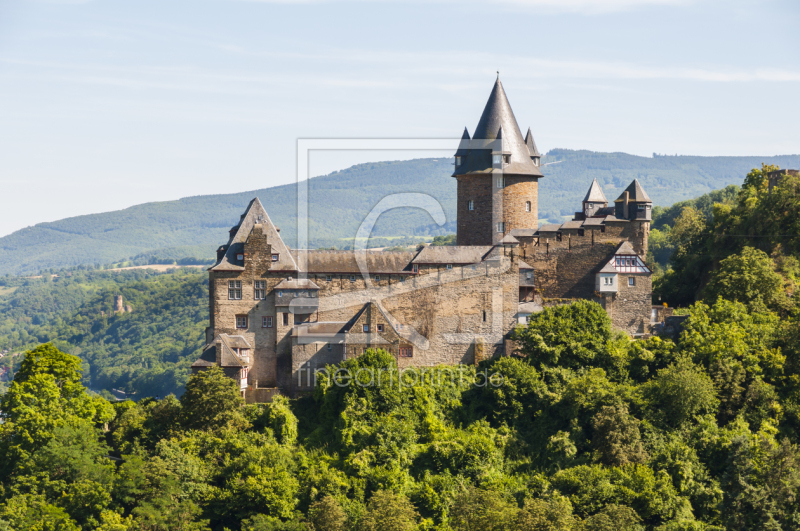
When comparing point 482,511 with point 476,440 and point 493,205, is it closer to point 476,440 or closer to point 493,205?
point 476,440

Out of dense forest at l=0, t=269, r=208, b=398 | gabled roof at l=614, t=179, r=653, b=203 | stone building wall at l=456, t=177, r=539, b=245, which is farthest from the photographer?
dense forest at l=0, t=269, r=208, b=398

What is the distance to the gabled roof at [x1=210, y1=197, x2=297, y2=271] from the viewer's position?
50.9 meters

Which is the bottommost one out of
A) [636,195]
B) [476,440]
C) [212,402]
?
[476,440]

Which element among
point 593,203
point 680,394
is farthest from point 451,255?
point 680,394

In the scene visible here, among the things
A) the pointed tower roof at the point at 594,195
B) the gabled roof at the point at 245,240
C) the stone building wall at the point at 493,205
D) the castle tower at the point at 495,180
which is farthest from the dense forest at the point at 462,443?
the pointed tower roof at the point at 594,195

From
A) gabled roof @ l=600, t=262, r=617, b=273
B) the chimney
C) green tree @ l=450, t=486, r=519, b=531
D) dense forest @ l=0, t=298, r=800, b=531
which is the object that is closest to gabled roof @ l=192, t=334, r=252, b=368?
dense forest @ l=0, t=298, r=800, b=531

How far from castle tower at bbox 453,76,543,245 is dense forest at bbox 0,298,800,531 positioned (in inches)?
348

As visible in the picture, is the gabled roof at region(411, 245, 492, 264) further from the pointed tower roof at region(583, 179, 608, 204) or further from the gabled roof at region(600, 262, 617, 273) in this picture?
the pointed tower roof at region(583, 179, 608, 204)

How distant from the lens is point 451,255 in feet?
A: 175

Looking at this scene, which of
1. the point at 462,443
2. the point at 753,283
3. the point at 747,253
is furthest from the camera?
the point at 747,253

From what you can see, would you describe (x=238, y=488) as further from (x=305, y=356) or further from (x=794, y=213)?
(x=794, y=213)

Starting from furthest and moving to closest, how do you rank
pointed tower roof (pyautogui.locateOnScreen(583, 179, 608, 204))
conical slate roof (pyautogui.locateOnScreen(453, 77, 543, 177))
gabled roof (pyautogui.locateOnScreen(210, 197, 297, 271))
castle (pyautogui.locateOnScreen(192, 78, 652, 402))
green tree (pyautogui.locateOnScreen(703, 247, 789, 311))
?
pointed tower roof (pyautogui.locateOnScreen(583, 179, 608, 204)), conical slate roof (pyautogui.locateOnScreen(453, 77, 543, 177)), green tree (pyautogui.locateOnScreen(703, 247, 789, 311)), gabled roof (pyautogui.locateOnScreen(210, 197, 297, 271)), castle (pyautogui.locateOnScreen(192, 78, 652, 402))

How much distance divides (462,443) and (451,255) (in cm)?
1184

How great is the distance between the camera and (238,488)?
43938mm
